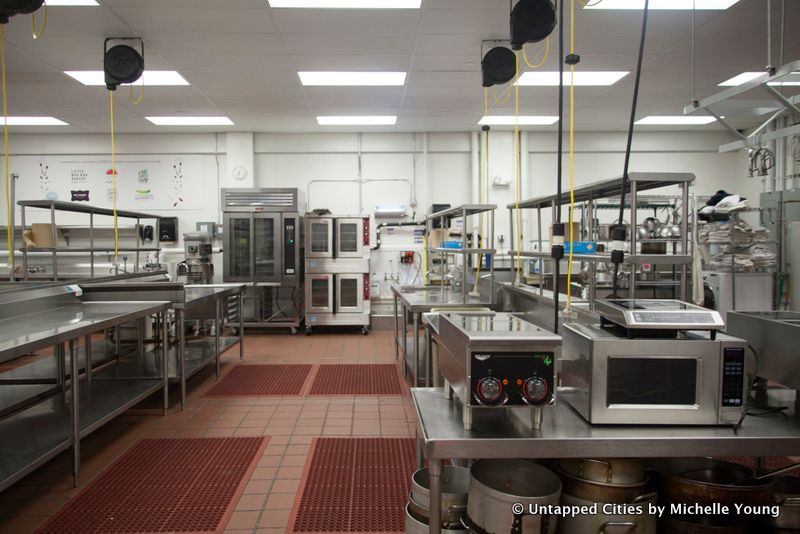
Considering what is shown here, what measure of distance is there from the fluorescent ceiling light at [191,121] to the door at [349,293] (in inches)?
103

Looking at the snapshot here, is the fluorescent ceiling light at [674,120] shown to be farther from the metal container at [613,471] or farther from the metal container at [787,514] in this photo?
the metal container at [613,471]

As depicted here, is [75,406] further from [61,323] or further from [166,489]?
[166,489]

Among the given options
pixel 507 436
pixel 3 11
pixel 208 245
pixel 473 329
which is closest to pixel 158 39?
pixel 3 11

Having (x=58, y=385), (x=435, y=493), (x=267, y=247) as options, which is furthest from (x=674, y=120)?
(x=58, y=385)

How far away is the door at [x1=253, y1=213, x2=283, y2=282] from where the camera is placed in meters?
6.24

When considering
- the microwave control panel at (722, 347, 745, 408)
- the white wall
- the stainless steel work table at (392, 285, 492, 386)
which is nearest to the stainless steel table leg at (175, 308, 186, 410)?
the stainless steel work table at (392, 285, 492, 386)

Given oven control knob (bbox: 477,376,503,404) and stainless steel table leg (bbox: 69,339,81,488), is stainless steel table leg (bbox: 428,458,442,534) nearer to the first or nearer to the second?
oven control knob (bbox: 477,376,503,404)

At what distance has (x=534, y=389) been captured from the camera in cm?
124

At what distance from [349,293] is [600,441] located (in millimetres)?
5291

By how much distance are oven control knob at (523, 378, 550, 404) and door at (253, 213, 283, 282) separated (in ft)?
17.6

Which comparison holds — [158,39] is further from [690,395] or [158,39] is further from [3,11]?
[690,395]

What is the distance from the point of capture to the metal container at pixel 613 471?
1.36m

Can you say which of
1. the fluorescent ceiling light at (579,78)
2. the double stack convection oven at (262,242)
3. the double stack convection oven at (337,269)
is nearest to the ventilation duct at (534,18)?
the fluorescent ceiling light at (579,78)

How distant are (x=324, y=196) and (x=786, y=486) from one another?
21.0ft
